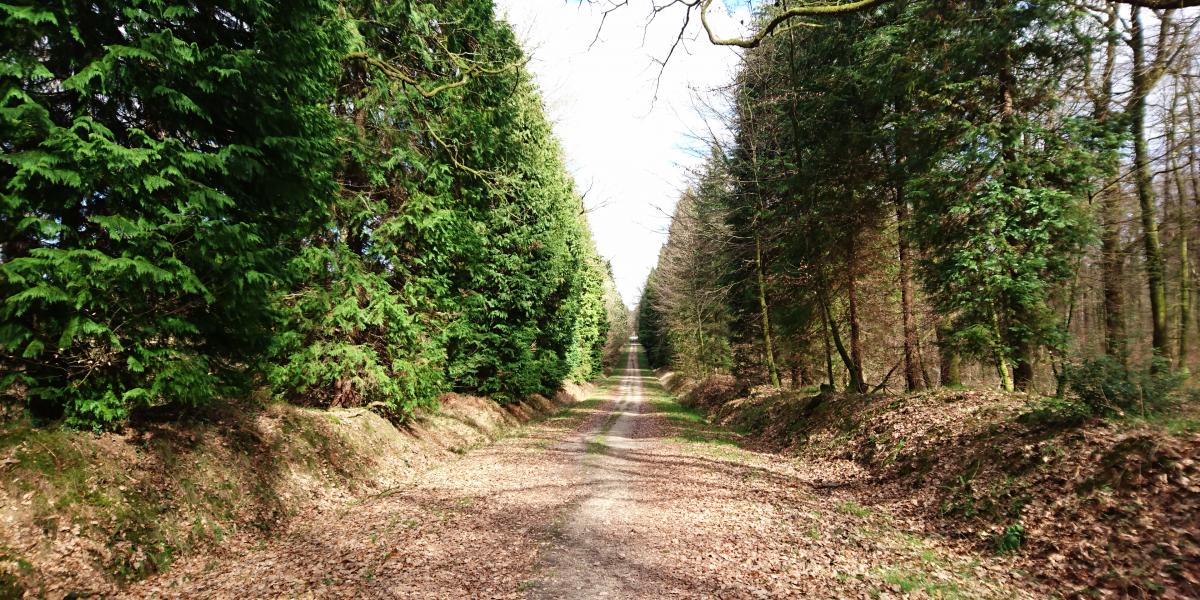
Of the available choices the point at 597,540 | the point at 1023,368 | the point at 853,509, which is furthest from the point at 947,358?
the point at 597,540

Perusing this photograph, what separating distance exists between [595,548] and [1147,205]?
1088 cm

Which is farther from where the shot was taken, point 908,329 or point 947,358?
point 908,329

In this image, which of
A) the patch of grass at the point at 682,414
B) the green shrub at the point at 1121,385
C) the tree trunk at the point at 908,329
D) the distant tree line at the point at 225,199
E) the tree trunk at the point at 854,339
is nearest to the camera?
the distant tree line at the point at 225,199

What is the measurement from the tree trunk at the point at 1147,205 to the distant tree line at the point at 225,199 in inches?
455

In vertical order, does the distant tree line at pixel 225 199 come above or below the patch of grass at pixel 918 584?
above

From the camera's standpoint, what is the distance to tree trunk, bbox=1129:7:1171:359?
8914 millimetres

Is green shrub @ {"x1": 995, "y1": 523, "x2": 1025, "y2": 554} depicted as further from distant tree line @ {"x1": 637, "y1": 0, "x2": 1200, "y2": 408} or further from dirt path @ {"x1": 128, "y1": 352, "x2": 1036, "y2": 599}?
distant tree line @ {"x1": 637, "y1": 0, "x2": 1200, "y2": 408}

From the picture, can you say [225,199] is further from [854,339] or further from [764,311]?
[764,311]

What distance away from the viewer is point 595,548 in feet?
19.4

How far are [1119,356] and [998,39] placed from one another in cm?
615

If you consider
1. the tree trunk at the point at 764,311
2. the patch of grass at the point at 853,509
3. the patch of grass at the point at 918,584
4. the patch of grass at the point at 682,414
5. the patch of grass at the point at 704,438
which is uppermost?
the tree trunk at the point at 764,311

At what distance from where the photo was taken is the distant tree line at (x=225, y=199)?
16.0ft

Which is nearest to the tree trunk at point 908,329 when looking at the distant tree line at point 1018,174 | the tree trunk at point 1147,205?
the distant tree line at point 1018,174

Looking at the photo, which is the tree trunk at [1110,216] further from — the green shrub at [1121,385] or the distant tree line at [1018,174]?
the green shrub at [1121,385]
